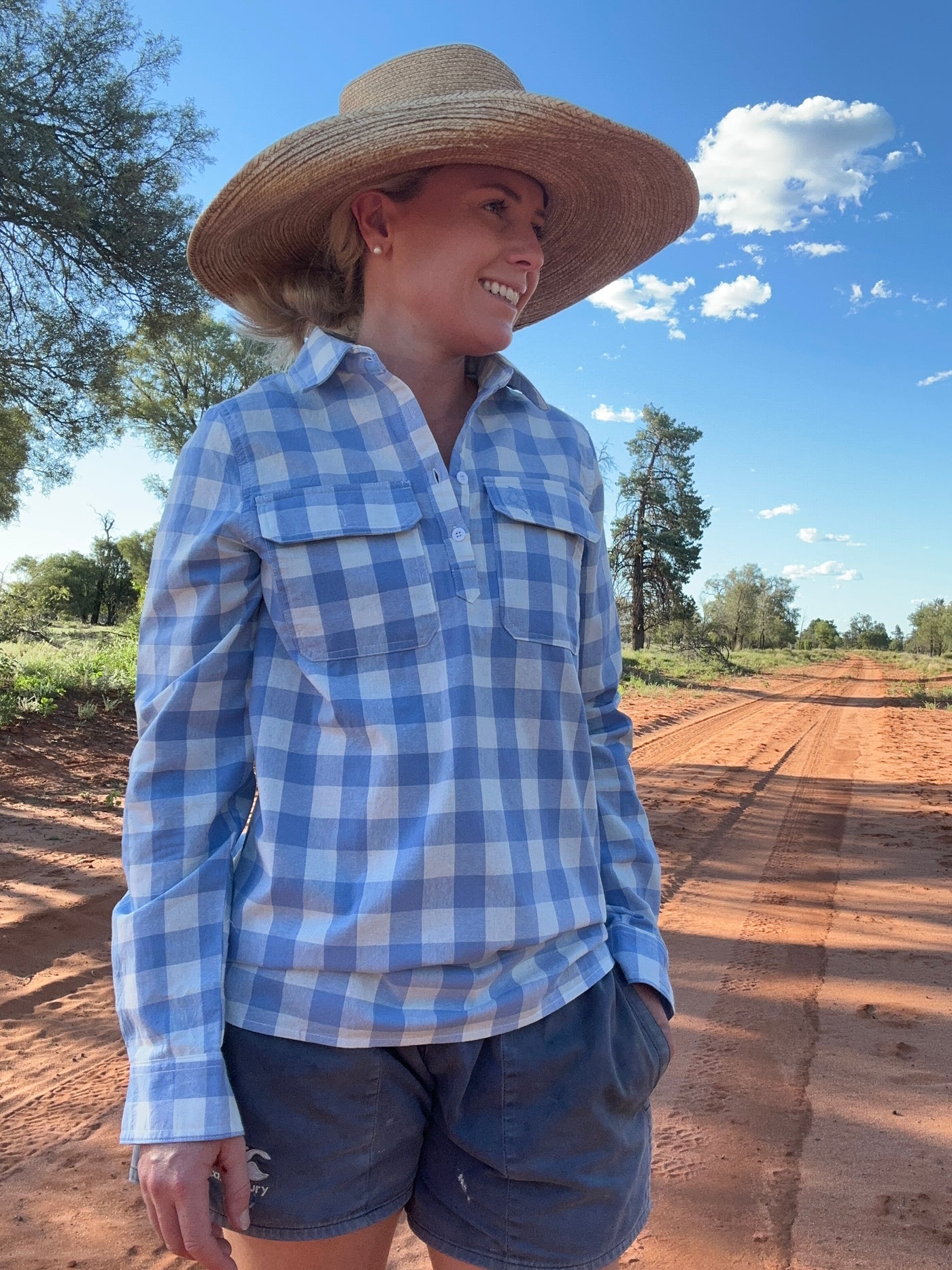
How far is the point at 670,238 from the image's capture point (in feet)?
5.95

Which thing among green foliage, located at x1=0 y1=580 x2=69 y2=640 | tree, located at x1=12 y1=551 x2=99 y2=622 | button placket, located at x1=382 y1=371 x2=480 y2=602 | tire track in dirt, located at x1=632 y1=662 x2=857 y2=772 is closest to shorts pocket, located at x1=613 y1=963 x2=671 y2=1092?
button placket, located at x1=382 y1=371 x2=480 y2=602

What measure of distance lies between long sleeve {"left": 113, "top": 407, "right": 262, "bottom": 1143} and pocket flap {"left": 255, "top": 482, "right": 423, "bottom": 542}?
0.15 ft

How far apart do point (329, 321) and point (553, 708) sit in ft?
2.55

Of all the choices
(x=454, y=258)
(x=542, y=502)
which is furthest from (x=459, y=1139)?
(x=454, y=258)

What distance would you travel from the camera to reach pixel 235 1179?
103 centimetres

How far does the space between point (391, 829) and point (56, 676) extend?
9.23 m

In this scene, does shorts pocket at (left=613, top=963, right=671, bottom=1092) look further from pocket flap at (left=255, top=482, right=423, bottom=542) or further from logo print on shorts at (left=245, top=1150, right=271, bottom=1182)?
pocket flap at (left=255, top=482, right=423, bottom=542)

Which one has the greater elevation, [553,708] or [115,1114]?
[553,708]

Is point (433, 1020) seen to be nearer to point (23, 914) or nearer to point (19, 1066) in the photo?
point (19, 1066)

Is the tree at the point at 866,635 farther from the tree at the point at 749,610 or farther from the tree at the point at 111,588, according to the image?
the tree at the point at 111,588

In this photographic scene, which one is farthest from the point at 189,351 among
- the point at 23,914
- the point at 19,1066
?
the point at 19,1066

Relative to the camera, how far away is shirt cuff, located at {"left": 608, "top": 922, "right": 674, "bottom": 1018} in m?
1.22

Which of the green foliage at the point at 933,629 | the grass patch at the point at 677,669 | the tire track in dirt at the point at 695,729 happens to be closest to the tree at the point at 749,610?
the green foliage at the point at 933,629

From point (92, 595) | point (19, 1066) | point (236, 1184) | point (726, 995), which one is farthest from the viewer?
point (92, 595)
